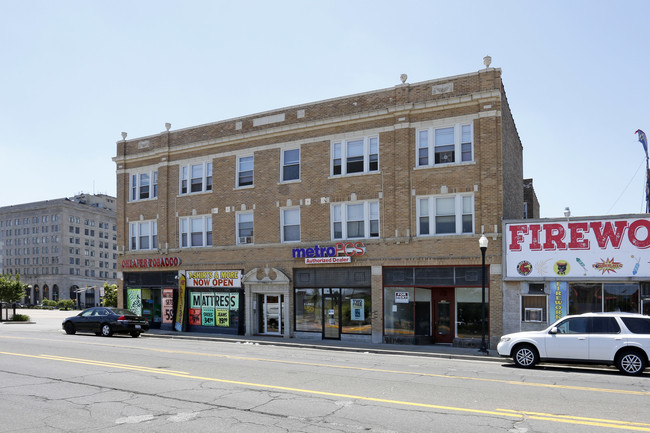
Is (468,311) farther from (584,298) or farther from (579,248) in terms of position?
(579,248)

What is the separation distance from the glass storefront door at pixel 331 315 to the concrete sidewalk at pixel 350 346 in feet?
1.85

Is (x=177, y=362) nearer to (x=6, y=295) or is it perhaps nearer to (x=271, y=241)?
(x=271, y=241)

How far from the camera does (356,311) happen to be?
25.3 m

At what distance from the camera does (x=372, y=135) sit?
25.5 m

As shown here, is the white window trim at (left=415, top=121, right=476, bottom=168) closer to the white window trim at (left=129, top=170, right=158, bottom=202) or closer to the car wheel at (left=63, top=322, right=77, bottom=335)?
the white window trim at (left=129, top=170, right=158, bottom=202)

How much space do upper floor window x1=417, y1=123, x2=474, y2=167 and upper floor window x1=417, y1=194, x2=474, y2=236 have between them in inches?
60.7

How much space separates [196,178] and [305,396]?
71.7 feet

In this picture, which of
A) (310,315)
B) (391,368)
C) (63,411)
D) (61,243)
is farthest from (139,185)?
(61,243)

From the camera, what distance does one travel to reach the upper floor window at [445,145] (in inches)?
922

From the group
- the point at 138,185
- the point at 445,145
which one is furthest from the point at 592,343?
the point at 138,185

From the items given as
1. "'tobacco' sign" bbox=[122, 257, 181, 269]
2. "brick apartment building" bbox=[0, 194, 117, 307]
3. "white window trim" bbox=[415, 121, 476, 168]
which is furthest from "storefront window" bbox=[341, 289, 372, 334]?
"brick apartment building" bbox=[0, 194, 117, 307]

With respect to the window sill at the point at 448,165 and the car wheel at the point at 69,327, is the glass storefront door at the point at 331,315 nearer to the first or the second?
the window sill at the point at 448,165

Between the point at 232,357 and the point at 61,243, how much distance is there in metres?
128

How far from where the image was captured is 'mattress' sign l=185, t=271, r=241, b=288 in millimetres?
28719
